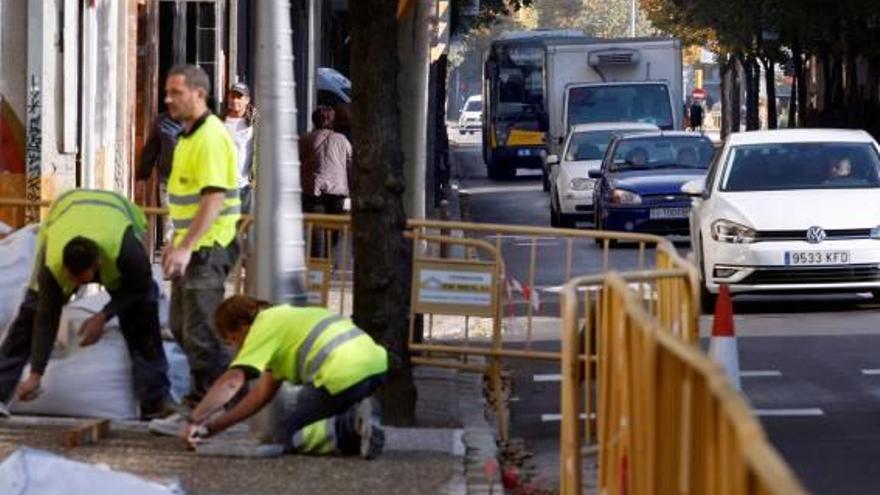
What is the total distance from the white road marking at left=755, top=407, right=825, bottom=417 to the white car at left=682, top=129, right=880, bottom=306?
526cm

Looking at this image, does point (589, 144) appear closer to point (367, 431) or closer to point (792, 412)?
point (792, 412)

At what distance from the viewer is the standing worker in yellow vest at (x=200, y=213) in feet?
35.8

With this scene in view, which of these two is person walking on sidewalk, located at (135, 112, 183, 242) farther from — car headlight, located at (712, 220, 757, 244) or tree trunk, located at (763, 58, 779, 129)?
tree trunk, located at (763, 58, 779, 129)

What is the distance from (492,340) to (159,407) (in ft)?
7.34

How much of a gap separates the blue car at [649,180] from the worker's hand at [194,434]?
57.7 ft

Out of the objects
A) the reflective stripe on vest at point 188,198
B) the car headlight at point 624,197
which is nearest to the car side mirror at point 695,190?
the car headlight at point 624,197

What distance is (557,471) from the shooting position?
11109 millimetres

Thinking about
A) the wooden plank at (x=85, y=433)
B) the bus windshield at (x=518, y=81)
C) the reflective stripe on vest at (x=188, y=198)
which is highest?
the bus windshield at (x=518, y=81)

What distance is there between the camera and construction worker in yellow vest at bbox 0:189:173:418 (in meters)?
10.9

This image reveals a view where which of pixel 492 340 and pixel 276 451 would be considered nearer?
pixel 276 451

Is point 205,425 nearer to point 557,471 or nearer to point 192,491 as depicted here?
point 192,491

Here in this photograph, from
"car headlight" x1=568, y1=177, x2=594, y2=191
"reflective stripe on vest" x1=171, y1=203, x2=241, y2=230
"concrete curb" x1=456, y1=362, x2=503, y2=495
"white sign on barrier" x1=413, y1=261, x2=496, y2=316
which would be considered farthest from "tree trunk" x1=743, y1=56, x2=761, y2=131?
"reflective stripe on vest" x1=171, y1=203, x2=241, y2=230

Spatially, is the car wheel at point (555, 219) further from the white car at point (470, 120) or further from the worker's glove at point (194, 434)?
the white car at point (470, 120)

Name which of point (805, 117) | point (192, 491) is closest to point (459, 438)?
point (192, 491)
